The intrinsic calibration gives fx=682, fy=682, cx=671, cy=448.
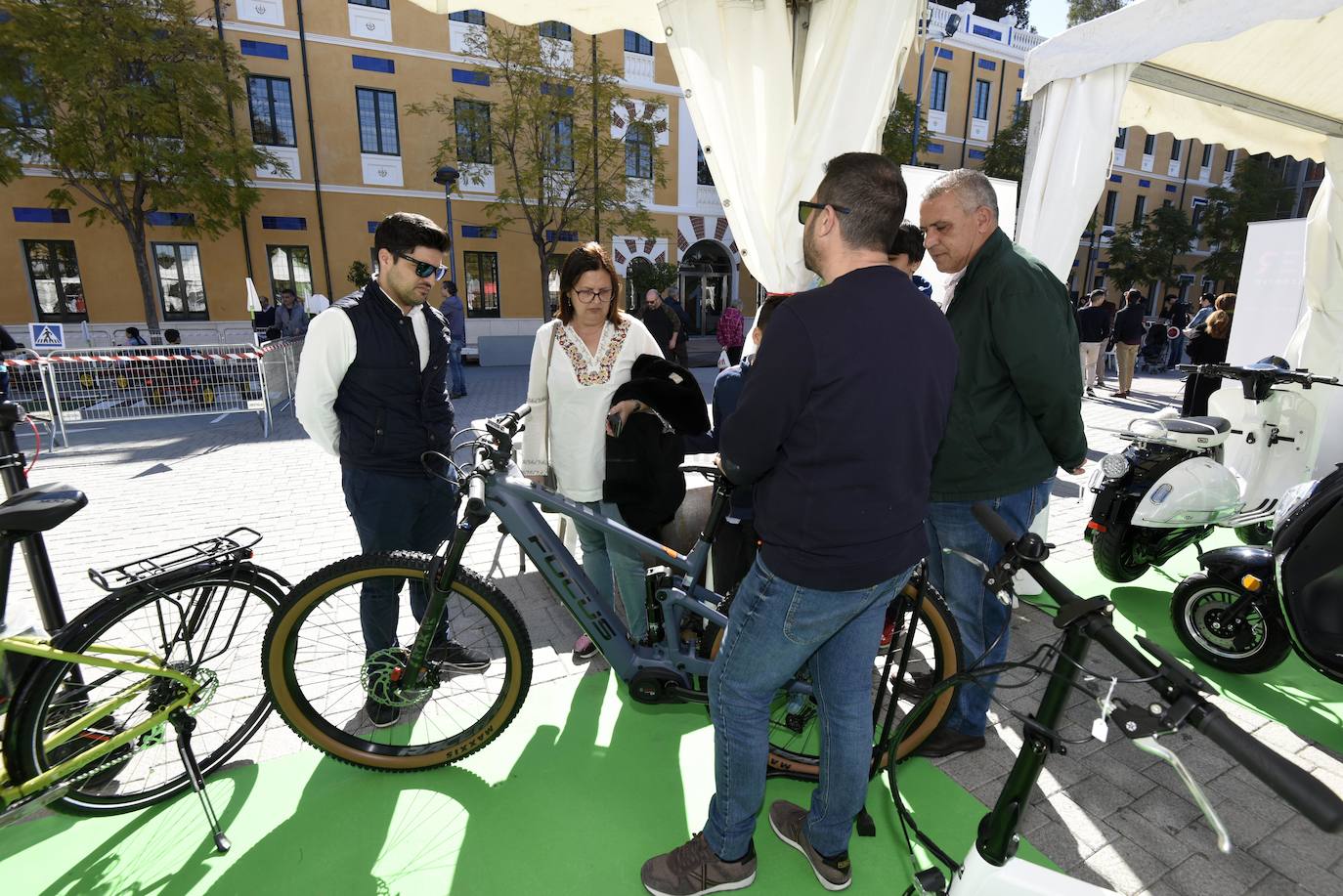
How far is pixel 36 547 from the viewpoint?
2.56 m

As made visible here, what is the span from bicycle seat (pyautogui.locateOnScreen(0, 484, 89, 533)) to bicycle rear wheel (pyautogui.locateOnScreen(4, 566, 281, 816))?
0.30 metres

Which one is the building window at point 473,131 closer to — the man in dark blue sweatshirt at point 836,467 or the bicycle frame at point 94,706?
the bicycle frame at point 94,706

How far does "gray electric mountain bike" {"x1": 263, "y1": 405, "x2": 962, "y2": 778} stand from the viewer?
7.96 ft

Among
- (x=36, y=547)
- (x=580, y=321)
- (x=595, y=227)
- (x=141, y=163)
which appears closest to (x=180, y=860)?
(x=36, y=547)

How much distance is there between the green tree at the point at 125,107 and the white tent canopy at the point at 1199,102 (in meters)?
16.9

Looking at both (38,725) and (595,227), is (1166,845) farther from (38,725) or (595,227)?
(595,227)

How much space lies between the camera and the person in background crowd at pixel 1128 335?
11672mm

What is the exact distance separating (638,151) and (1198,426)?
18.8 metres

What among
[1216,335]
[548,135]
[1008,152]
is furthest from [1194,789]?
[1008,152]

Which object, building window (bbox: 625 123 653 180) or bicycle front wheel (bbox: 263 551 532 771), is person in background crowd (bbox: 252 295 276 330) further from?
bicycle front wheel (bbox: 263 551 532 771)

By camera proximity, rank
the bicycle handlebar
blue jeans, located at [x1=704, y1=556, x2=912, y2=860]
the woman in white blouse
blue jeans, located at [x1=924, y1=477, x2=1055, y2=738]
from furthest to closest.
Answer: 1. the woman in white blouse
2. blue jeans, located at [x1=924, y1=477, x2=1055, y2=738]
3. blue jeans, located at [x1=704, y1=556, x2=912, y2=860]
4. the bicycle handlebar

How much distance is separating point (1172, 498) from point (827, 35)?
114 inches

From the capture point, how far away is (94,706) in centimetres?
235

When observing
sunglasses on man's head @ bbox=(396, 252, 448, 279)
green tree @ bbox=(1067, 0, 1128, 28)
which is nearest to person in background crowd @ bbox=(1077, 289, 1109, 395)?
sunglasses on man's head @ bbox=(396, 252, 448, 279)
